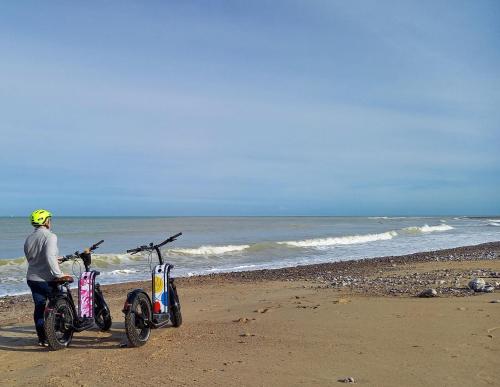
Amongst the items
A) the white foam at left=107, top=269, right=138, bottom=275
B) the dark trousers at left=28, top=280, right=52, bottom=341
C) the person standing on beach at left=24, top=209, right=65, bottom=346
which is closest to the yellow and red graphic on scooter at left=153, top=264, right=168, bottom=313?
the person standing on beach at left=24, top=209, right=65, bottom=346

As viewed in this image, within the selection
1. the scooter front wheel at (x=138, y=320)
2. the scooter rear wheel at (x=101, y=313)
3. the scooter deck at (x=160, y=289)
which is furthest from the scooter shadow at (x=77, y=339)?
the scooter deck at (x=160, y=289)

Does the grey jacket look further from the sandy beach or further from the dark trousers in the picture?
the sandy beach

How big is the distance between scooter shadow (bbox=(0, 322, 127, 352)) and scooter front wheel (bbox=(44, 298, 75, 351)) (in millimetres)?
183

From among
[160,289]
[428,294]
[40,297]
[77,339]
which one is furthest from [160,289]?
[428,294]

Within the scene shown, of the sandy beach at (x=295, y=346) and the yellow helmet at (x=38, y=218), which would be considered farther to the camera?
the yellow helmet at (x=38, y=218)

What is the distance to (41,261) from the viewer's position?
21.5ft

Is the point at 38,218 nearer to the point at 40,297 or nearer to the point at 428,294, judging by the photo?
the point at 40,297

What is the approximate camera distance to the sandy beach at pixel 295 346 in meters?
5.14

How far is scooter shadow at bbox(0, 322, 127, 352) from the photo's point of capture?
22.4ft

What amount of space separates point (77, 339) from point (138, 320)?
3.92 ft

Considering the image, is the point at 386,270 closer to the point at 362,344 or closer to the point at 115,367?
the point at 362,344

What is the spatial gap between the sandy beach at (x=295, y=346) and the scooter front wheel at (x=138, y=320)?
6.5 inches

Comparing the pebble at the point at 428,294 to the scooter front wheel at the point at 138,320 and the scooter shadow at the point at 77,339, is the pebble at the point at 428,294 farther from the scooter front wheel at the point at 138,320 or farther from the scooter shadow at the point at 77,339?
the scooter shadow at the point at 77,339

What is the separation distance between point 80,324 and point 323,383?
12.0 feet
